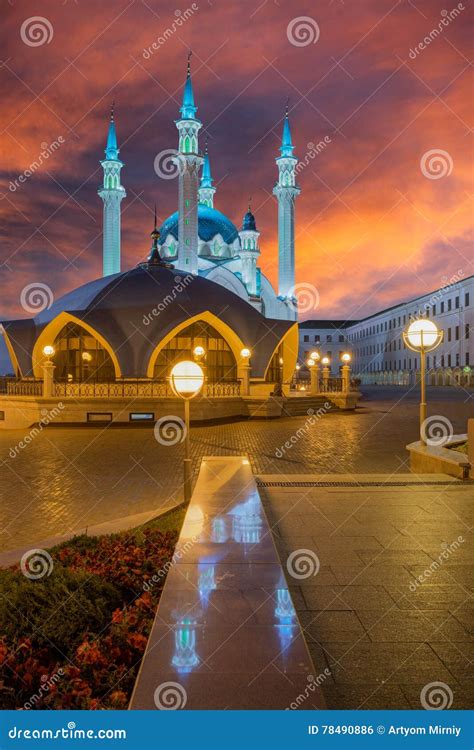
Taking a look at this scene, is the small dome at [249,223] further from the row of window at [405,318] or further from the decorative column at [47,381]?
the decorative column at [47,381]

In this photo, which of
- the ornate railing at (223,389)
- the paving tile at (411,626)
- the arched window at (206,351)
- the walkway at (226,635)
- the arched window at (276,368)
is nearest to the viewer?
the walkway at (226,635)

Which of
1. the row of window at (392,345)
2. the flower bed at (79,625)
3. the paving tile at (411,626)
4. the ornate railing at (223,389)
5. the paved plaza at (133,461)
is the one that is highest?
the row of window at (392,345)

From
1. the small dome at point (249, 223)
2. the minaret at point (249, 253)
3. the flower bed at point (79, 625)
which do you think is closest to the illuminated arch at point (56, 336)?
the flower bed at point (79, 625)

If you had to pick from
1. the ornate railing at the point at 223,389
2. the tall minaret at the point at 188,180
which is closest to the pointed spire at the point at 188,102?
the tall minaret at the point at 188,180

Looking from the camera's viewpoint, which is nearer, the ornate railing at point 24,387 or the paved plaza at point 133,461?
the paved plaza at point 133,461

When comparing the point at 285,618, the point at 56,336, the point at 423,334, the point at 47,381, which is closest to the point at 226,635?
the point at 285,618

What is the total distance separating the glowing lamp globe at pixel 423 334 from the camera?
457 inches

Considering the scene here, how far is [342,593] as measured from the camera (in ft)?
14.8

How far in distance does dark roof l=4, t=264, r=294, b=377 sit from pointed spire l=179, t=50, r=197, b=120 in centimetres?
2143

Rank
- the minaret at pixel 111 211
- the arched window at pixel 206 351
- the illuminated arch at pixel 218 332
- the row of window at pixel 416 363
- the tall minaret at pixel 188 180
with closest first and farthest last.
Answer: the illuminated arch at pixel 218 332
the arched window at pixel 206 351
the tall minaret at pixel 188 180
the minaret at pixel 111 211
the row of window at pixel 416 363

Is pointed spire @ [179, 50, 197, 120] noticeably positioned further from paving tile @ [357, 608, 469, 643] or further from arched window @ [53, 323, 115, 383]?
paving tile @ [357, 608, 469, 643]

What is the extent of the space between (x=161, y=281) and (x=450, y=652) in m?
31.1

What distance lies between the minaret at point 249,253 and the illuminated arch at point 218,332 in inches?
1263

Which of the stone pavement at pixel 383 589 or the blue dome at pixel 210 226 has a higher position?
the blue dome at pixel 210 226
